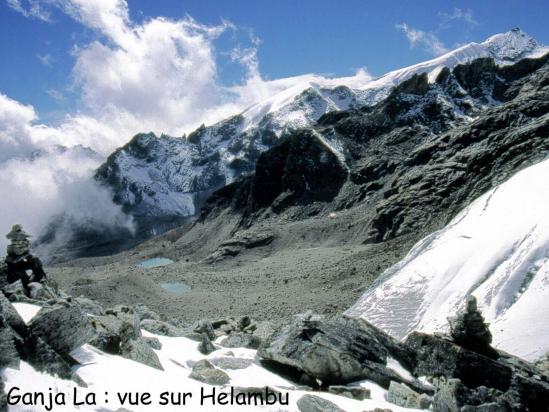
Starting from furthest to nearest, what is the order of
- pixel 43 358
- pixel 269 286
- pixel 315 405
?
1. pixel 269 286
2. pixel 315 405
3. pixel 43 358

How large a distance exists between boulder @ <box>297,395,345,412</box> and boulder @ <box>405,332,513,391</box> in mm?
6839

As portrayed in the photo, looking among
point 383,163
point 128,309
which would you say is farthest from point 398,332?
point 383,163

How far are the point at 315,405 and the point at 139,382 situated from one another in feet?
14.4

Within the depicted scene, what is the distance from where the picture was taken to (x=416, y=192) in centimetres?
10494

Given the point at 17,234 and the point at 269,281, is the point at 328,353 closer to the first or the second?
the point at 17,234

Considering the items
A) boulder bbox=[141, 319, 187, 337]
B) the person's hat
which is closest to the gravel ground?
boulder bbox=[141, 319, 187, 337]

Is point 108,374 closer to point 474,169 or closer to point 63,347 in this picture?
point 63,347

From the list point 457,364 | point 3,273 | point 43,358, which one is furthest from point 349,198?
point 43,358

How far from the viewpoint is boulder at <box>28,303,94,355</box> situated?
12.2 metres

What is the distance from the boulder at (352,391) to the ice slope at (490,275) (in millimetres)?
12702

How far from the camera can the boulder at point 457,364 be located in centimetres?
1744

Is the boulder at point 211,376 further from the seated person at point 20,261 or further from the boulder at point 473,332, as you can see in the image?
the seated person at point 20,261

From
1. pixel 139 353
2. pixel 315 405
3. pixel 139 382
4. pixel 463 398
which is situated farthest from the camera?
pixel 463 398

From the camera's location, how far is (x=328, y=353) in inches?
632
